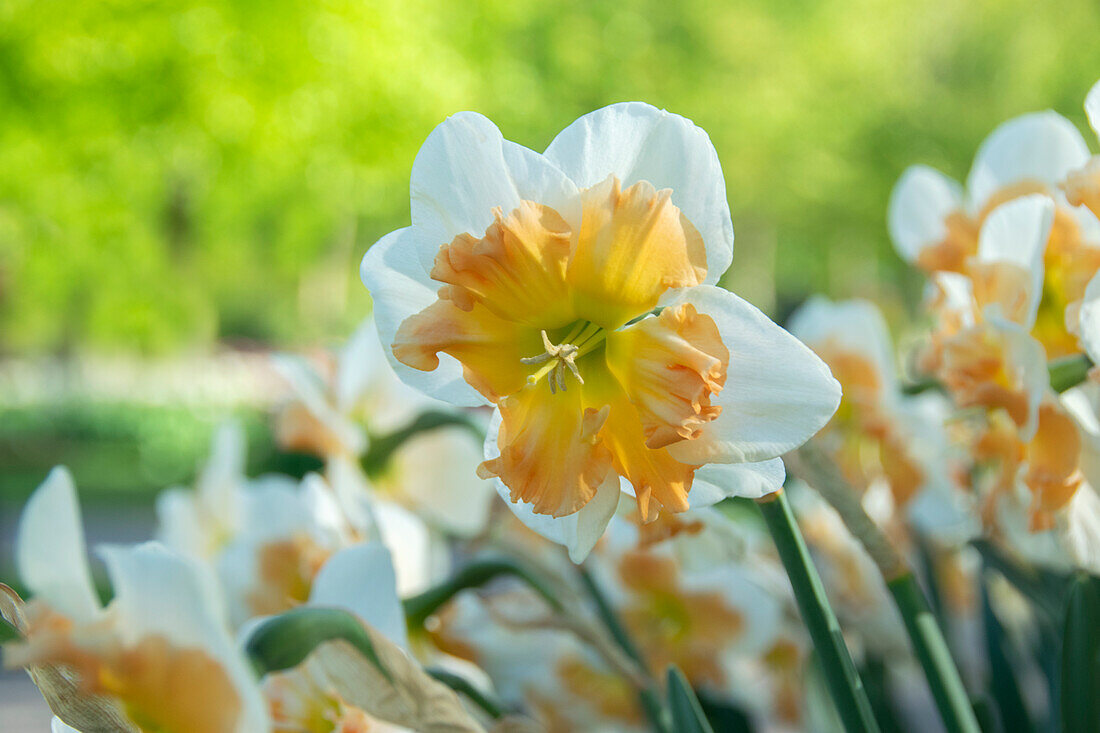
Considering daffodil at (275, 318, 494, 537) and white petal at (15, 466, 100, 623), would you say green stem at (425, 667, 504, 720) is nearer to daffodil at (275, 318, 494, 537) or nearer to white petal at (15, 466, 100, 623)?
white petal at (15, 466, 100, 623)

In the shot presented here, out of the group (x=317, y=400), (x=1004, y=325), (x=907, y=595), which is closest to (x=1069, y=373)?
(x=1004, y=325)

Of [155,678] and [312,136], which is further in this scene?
[312,136]

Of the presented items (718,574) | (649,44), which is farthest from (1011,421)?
(649,44)

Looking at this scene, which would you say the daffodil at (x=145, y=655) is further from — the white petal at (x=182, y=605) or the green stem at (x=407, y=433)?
the green stem at (x=407, y=433)

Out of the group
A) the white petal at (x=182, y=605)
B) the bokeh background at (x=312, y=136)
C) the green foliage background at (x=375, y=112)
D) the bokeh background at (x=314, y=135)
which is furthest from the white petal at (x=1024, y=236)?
the green foliage background at (x=375, y=112)

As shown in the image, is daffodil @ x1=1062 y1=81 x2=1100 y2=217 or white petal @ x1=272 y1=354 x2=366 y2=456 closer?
daffodil @ x1=1062 y1=81 x2=1100 y2=217

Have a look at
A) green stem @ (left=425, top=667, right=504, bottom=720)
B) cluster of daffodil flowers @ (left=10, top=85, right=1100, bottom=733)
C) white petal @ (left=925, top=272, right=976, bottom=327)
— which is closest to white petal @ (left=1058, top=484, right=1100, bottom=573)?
cluster of daffodil flowers @ (left=10, top=85, right=1100, bottom=733)

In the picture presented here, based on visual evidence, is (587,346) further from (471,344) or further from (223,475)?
(223,475)
